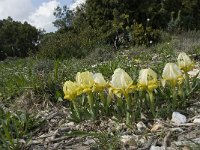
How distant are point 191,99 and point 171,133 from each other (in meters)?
0.72

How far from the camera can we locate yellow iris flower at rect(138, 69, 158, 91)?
2.86 meters

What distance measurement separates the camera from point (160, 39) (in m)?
16.6

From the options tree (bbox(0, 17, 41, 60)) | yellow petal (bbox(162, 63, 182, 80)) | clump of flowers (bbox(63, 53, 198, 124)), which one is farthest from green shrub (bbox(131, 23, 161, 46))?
tree (bbox(0, 17, 41, 60))

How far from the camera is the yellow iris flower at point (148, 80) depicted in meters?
2.86

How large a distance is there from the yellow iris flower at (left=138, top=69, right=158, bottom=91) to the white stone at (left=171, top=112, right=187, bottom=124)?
25cm

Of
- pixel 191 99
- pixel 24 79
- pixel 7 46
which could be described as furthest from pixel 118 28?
pixel 7 46

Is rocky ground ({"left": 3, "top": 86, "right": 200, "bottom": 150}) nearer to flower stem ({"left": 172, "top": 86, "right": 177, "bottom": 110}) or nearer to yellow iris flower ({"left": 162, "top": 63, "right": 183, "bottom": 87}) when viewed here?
flower stem ({"left": 172, "top": 86, "right": 177, "bottom": 110})

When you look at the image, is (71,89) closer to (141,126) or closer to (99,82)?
(99,82)

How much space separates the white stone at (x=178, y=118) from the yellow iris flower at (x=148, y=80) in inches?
9.7

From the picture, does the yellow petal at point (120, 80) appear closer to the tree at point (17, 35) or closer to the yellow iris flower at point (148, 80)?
the yellow iris flower at point (148, 80)

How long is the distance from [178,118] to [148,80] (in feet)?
1.03

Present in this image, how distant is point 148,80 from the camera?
2.89 meters

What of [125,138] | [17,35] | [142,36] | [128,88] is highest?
[17,35]

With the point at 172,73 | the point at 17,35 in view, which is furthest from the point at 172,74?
the point at 17,35
